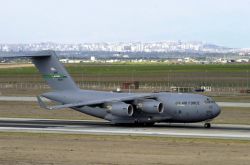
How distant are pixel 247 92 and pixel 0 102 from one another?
102 feet

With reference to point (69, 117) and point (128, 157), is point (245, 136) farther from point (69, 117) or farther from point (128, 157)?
point (69, 117)

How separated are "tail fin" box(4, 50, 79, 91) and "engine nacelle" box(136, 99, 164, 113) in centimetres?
538

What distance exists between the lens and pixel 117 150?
29609 millimetres

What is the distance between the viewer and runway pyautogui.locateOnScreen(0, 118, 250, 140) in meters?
37.5

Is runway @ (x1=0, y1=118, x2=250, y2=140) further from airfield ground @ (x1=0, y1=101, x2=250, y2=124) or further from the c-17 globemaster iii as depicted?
airfield ground @ (x1=0, y1=101, x2=250, y2=124)

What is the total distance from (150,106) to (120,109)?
184 centimetres

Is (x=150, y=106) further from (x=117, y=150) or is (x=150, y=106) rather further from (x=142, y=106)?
(x=117, y=150)

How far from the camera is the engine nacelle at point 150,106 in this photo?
43.2 meters

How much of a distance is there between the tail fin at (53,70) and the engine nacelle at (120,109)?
13.6 ft

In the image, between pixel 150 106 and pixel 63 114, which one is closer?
pixel 150 106

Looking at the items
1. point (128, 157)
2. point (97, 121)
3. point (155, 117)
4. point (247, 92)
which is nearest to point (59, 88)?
point (97, 121)

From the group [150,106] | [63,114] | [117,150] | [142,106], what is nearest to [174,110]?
[150,106]

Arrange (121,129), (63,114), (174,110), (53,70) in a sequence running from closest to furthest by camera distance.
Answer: (121,129)
(174,110)
(53,70)
(63,114)

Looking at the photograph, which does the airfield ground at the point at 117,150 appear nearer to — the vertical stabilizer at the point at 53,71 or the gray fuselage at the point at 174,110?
the gray fuselage at the point at 174,110
